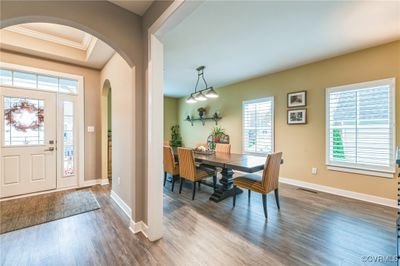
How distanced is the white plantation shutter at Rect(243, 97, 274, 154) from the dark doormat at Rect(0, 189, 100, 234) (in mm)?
3841

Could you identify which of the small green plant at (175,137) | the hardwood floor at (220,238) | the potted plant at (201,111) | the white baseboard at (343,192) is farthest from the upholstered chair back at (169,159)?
the small green plant at (175,137)

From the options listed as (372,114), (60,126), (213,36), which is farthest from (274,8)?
(60,126)

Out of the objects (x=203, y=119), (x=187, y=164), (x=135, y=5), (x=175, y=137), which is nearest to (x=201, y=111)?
(x=203, y=119)

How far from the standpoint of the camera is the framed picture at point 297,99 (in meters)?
3.93

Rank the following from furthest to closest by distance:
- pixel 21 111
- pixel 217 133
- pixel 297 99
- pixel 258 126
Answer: pixel 217 133 → pixel 258 126 → pixel 297 99 → pixel 21 111

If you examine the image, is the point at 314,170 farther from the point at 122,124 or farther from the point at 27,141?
the point at 27,141

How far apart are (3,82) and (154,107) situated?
10.8ft

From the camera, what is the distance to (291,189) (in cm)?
381

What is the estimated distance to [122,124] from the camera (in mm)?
2959

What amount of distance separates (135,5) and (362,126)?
4.09 meters

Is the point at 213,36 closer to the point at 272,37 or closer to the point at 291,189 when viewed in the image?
the point at 272,37

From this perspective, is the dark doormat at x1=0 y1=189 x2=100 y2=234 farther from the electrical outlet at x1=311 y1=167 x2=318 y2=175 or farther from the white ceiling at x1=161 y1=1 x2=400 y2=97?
the electrical outlet at x1=311 y1=167 x2=318 y2=175

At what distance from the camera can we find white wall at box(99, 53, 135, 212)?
271 cm

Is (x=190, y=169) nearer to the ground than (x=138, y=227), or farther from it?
farther from it
